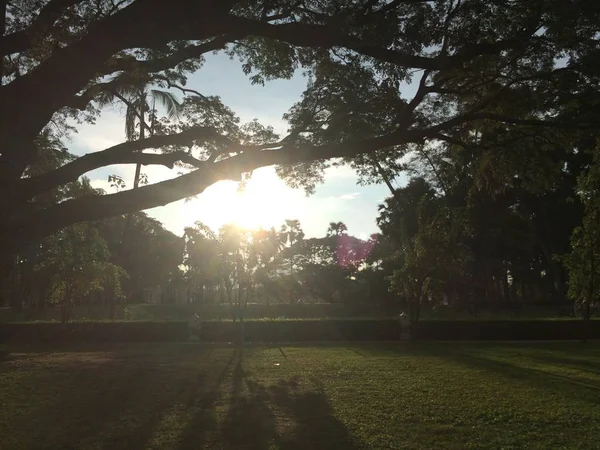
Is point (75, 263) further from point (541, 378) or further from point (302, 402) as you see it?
point (541, 378)

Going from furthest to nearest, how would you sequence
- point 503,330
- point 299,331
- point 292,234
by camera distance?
point 292,234, point 299,331, point 503,330

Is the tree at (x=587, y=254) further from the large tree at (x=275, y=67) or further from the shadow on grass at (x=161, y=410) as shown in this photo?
the shadow on grass at (x=161, y=410)

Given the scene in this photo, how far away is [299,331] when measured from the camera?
68.5 feet

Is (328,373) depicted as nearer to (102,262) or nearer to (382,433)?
(382,433)

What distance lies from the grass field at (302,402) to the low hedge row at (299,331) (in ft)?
20.8

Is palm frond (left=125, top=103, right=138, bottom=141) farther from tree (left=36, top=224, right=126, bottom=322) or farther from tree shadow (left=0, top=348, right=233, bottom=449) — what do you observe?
tree shadow (left=0, top=348, right=233, bottom=449)

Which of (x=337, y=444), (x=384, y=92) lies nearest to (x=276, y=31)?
(x=384, y=92)

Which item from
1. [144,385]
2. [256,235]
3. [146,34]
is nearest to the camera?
[146,34]

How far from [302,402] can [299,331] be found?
13.1 metres

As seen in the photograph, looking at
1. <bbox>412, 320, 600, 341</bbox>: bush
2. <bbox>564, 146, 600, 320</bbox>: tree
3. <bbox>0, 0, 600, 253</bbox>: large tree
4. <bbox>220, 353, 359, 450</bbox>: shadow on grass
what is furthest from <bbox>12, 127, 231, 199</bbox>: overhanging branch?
<bbox>412, 320, 600, 341</bbox>: bush

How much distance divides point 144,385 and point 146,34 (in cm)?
593

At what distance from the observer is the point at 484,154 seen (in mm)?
11531

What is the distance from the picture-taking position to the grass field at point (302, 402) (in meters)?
5.80

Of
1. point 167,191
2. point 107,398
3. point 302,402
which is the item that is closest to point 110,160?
point 167,191
